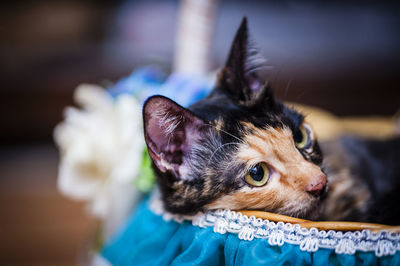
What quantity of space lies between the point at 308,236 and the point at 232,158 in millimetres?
199

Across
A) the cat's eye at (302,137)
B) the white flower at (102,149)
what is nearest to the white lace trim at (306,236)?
the cat's eye at (302,137)

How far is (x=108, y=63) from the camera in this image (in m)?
2.84

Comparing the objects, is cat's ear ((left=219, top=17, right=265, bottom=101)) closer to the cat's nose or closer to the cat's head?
the cat's head

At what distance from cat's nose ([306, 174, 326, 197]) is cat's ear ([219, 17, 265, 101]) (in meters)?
0.23

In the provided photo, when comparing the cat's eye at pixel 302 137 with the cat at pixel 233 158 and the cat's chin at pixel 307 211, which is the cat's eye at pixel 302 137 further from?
the cat's chin at pixel 307 211

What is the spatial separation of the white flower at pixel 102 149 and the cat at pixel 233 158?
0.26 metres

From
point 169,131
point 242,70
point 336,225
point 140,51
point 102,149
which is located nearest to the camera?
point 336,225

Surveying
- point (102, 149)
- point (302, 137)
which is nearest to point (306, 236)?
point (302, 137)

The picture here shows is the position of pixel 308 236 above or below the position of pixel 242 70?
Answer: below

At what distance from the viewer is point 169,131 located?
2.11 feet

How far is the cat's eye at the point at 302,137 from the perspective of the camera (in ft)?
2.35

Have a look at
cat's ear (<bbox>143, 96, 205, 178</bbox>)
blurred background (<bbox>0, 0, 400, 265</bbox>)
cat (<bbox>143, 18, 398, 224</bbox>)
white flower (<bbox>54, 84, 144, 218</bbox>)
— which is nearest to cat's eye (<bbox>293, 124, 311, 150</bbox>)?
cat (<bbox>143, 18, 398, 224</bbox>)

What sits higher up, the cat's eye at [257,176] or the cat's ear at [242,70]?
the cat's ear at [242,70]

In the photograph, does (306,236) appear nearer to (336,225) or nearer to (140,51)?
(336,225)
